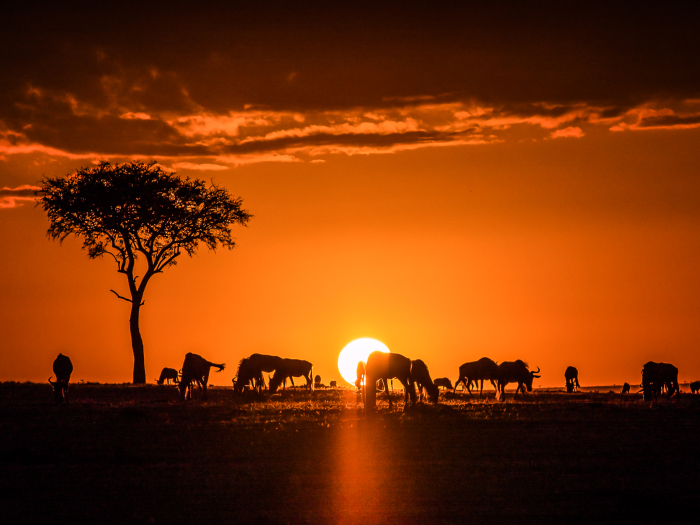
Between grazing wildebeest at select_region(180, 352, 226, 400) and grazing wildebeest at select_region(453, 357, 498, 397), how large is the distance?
54.8ft

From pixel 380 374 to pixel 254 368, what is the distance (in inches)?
533

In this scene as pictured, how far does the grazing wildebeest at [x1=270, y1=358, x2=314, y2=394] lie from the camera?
47.7 m

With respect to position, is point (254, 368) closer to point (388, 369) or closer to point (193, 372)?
point (193, 372)

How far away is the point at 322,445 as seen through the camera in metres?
23.2

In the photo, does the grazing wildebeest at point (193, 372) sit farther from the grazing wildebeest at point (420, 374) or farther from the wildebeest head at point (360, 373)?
the grazing wildebeest at point (420, 374)

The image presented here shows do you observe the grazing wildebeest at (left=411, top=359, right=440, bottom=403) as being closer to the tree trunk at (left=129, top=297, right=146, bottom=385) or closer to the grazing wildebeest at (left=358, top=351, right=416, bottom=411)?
the grazing wildebeest at (left=358, top=351, right=416, bottom=411)

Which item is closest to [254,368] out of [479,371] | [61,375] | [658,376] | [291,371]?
[291,371]

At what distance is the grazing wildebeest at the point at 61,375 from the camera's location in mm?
35938

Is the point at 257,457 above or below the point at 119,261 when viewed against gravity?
below

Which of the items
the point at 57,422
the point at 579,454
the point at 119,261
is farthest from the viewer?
the point at 119,261

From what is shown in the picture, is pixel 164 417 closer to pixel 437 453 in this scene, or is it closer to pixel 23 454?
pixel 23 454

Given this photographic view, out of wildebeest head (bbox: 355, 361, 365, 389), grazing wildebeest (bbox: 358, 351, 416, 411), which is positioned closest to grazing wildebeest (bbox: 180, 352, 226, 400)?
wildebeest head (bbox: 355, 361, 365, 389)

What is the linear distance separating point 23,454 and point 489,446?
13209 millimetres

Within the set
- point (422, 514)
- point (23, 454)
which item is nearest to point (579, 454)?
point (422, 514)
